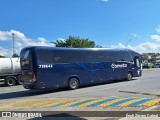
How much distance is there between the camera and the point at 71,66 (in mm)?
20750

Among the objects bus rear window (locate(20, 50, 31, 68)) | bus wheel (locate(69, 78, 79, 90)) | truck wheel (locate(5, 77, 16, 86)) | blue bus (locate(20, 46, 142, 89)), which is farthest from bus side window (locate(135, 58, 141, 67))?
bus rear window (locate(20, 50, 31, 68))

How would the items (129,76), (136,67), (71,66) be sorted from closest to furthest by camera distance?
(71,66)
(129,76)
(136,67)

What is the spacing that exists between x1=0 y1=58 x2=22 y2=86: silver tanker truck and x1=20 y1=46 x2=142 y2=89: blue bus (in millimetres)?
9156

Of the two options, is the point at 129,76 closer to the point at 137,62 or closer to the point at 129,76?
the point at 129,76

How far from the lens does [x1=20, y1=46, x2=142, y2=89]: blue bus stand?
18.7m

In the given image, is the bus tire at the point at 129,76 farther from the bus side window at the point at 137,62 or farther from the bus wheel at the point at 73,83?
the bus wheel at the point at 73,83

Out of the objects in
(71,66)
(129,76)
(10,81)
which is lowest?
(10,81)

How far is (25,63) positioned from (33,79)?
1.22 m

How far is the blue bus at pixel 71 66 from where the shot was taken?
737 inches

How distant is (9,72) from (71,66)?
10.3 metres

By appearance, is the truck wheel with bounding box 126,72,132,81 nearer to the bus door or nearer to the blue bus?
the blue bus

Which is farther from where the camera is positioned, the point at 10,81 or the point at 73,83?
the point at 10,81

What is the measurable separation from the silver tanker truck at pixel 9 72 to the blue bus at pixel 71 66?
9156 mm

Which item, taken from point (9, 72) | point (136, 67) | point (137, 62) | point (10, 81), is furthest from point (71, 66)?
point (9, 72)
